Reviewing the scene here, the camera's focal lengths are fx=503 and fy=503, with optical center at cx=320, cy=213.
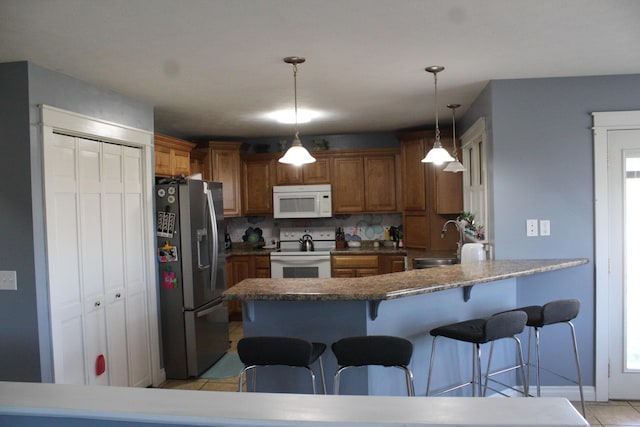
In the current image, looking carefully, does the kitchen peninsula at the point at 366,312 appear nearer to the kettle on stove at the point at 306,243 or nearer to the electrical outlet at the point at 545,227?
the electrical outlet at the point at 545,227

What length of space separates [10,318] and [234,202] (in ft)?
11.4

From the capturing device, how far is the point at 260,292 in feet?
8.82

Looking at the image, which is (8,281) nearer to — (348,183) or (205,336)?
(205,336)

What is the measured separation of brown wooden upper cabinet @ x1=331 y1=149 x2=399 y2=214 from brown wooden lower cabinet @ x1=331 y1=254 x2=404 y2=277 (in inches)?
25.0

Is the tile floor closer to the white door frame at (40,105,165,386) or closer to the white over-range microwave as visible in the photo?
the white door frame at (40,105,165,386)

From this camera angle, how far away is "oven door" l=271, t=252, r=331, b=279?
598cm

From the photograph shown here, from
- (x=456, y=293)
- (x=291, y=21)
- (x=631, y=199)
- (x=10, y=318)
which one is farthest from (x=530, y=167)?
(x=10, y=318)

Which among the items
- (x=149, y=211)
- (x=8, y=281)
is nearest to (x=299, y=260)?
(x=149, y=211)

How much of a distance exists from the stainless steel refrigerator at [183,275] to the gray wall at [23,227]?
128 centimetres

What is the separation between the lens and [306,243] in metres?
6.44

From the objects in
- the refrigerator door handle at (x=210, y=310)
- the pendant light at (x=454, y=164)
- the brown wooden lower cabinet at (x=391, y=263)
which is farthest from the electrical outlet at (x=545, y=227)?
the refrigerator door handle at (x=210, y=310)

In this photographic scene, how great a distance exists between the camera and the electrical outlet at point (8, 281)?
2869mm

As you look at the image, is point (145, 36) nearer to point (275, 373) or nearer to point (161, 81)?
point (161, 81)

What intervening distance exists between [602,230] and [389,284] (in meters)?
1.75
